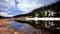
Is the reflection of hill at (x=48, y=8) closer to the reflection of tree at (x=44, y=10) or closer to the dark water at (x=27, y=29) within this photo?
the reflection of tree at (x=44, y=10)

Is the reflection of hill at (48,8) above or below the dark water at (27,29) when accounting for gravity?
above

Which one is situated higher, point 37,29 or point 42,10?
point 42,10

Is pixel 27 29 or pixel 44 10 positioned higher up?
pixel 44 10

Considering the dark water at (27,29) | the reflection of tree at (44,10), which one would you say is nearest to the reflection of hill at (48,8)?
the reflection of tree at (44,10)

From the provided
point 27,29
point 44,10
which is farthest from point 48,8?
point 27,29

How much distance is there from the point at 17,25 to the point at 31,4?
0.38 m

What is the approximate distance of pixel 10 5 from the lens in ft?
5.75

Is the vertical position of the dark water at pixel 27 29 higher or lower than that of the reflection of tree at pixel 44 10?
lower

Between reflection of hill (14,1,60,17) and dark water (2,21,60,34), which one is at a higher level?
reflection of hill (14,1,60,17)

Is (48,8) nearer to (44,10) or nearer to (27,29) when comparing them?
(44,10)

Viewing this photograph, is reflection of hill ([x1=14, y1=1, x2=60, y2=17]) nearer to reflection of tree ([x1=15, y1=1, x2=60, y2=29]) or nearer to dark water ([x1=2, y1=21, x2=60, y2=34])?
reflection of tree ([x1=15, y1=1, x2=60, y2=29])

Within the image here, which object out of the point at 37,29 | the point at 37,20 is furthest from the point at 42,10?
the point at 37,29

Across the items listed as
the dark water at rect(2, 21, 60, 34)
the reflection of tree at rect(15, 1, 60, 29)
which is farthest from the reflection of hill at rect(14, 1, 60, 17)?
the dark water at rect(2, 21, 60, 34)

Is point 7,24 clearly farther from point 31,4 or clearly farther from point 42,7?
point 42,7
